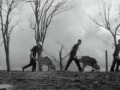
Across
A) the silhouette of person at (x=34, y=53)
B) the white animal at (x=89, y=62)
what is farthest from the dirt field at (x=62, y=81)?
the white animal at (x=89, y=62)

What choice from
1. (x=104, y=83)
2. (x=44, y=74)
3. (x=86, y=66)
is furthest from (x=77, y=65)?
(x=104, y=83)

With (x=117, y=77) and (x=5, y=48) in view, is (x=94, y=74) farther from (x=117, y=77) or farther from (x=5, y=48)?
(x=5, y=48)

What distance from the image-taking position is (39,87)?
12.4 meters

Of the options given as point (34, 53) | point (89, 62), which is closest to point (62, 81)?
point (34, 53)

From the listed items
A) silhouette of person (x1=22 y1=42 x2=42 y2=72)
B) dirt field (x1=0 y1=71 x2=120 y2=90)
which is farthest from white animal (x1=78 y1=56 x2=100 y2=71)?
dirt field (x1=0 y1=71 x2=120 y2=90)

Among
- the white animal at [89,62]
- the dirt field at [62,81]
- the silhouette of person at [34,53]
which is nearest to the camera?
the dirt field at [62,81]

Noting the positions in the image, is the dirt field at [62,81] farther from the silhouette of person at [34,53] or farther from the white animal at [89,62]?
the white animal at [89,62]

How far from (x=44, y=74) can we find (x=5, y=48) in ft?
59.2

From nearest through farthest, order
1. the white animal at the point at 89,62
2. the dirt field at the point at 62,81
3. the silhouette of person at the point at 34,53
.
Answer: the dirt field at the point at 62,81, the silhouette of person at the point at 34,53, the white animal at the point at 89,62

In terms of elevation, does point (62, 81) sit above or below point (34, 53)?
below

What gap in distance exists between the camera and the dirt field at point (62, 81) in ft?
40.5

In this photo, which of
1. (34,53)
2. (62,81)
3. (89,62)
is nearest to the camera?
(62,81)

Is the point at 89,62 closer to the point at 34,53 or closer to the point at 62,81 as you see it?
the point at 34,53

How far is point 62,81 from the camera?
13.3 meters
